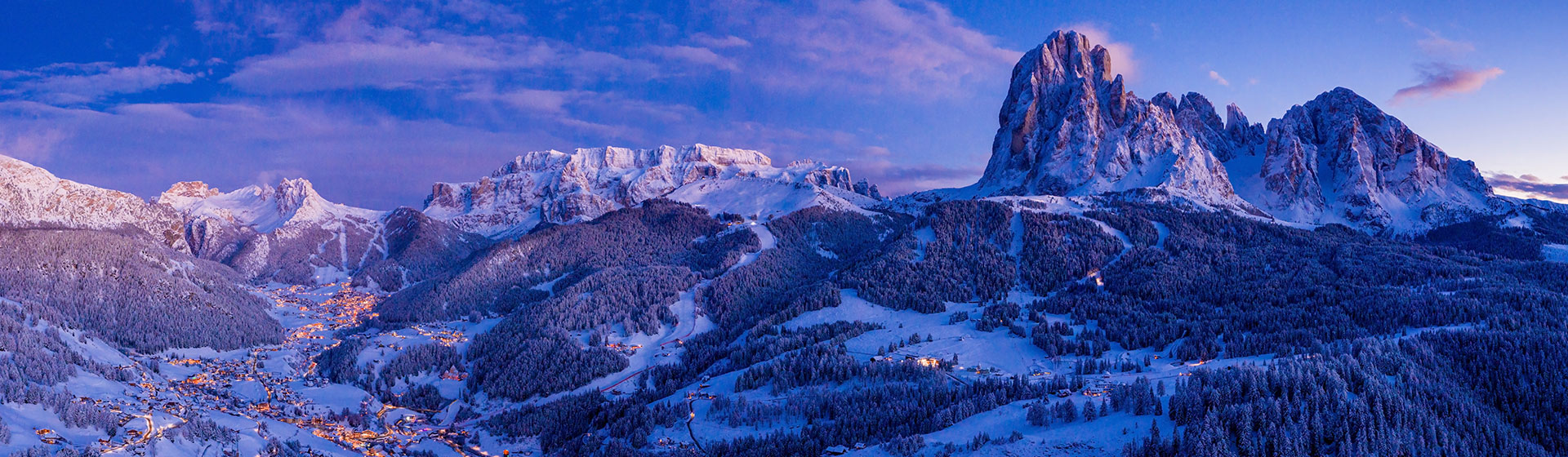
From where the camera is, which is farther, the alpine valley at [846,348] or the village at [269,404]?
the village at [269,404]

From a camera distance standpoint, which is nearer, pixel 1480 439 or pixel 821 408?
pixel 1480 439

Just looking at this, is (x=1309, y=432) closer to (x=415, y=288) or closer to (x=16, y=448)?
(x=16, y=448)

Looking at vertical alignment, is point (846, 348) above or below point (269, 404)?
below

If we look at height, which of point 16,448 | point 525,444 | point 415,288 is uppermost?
point 415,288

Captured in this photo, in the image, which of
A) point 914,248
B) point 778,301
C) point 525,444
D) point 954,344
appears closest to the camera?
point 525,444

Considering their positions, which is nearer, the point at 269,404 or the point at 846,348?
the point at 269,404

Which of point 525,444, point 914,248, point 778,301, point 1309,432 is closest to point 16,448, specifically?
point 525,444

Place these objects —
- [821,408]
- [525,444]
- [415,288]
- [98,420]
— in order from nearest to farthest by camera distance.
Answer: [98,420]
[821,408]
[525,444]
[415,288]

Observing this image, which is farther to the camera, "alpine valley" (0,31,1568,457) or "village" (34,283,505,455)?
"village" (34,283,505,455)
